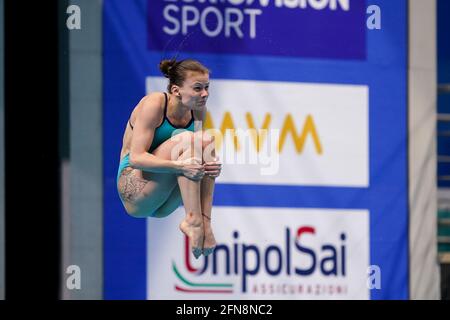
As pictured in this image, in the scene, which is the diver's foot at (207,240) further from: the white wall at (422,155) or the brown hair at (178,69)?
the white wall at (422,155)

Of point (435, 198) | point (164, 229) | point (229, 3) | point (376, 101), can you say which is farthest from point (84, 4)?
point (435, 198)

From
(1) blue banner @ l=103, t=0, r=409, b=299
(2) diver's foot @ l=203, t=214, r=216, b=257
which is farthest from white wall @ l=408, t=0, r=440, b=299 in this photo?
(2) diver's foot @ l=203, t=214, r=216, b=257

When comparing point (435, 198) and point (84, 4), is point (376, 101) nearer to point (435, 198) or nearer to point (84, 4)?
point (435, 198)

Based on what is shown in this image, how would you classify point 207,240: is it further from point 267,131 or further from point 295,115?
point 295,115

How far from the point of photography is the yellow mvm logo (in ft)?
65.6

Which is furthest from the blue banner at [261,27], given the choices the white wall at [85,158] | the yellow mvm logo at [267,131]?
the yellow mvm logo at [267,131]

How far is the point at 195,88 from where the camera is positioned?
1230cm

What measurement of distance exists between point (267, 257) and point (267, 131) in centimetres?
195

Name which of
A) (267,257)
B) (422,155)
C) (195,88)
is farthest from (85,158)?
(195,88)

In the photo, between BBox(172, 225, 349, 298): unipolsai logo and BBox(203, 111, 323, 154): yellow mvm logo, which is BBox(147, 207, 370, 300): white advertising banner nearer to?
BBox(172, 225, 349, 298): unipolsai logo

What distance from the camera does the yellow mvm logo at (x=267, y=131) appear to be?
20.0m

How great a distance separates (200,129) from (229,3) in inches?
299

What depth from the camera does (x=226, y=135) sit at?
65.4ft

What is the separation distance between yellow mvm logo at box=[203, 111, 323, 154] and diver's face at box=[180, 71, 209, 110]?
24.4 feet
